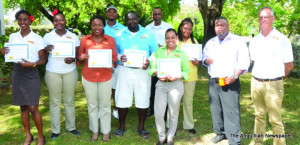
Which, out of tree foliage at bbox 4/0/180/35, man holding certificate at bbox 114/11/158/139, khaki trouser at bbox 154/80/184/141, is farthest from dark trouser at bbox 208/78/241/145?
tree foliage at bbox 4/0/180/35

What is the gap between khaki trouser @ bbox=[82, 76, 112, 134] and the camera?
188 inches

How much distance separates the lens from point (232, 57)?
4.38 meters

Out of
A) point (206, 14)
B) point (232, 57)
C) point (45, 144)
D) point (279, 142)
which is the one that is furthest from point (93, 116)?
point (206, 14)

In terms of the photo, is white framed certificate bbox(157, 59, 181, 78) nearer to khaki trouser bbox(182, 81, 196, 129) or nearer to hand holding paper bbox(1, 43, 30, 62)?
khaki trouser bbox(182, 81, 196, 129)

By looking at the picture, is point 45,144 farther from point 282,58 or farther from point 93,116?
point 282,58

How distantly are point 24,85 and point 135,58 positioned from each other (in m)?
1.86

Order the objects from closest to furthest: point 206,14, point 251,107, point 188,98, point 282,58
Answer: point 282,58 < point 188,98 < point 251,107 < point 206,14

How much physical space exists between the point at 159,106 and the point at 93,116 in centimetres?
129

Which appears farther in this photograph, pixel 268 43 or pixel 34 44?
pixel 34 44

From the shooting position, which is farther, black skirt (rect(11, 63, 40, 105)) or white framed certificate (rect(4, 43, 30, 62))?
black skirt (rect(11, 63, 40, 105))

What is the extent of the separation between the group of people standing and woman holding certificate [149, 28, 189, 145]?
0.02m

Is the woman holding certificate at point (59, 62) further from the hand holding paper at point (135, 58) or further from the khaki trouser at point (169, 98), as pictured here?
the khaki trouser at point (169, 98)

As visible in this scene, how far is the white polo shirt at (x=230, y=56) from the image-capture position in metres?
Result: 4.32

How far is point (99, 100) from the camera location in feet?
16.2
